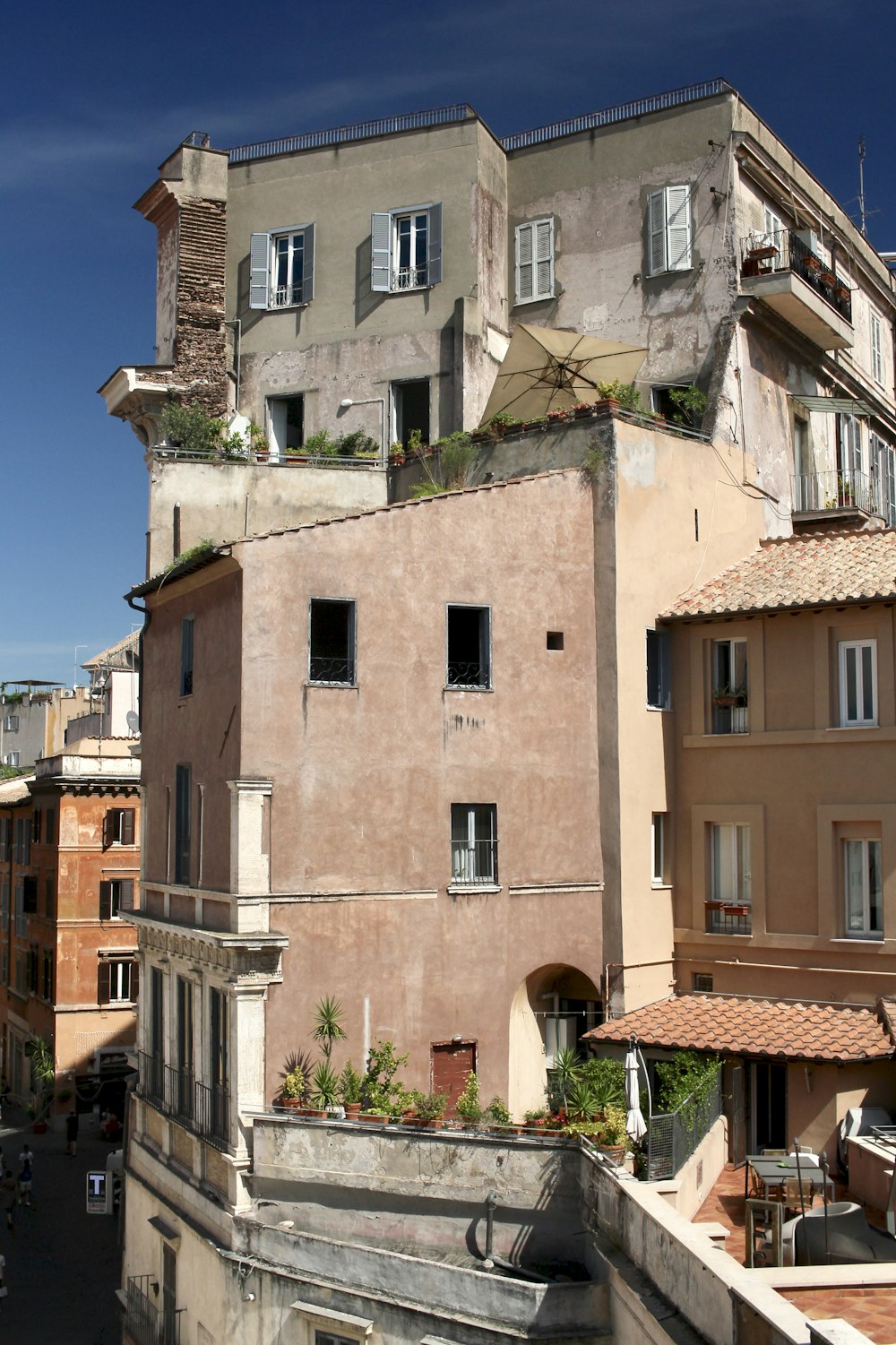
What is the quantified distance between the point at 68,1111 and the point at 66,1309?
17.4 metres

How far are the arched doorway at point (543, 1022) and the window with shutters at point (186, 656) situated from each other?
8.65m

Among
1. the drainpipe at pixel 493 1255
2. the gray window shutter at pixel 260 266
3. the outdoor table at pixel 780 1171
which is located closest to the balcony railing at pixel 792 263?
the gray window shutter at pixel 260 266

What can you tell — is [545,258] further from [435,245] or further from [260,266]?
[260,266]

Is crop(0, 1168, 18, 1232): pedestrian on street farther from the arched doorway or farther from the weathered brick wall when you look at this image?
the weathered brick wall

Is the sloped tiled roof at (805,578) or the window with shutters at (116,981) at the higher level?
the sloped tiled roof at (805,578)

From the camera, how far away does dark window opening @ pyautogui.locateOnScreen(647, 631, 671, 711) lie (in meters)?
28.8

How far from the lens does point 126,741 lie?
178 feet

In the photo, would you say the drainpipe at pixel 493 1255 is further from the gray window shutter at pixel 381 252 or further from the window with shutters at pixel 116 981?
the window with shutters at pixel 116 981

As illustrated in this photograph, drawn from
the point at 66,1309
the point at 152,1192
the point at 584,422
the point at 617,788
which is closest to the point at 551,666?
the point at 617,788

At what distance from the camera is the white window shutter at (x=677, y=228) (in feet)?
109

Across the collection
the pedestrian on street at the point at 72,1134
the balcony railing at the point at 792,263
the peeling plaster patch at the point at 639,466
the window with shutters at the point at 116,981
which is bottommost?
the pedestrian on street at the point at 72,1134

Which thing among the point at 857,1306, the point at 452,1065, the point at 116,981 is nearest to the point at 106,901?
the point at 116,981

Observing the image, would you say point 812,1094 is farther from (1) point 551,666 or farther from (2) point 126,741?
(2) point 126,741

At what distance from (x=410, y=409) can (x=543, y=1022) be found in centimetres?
1629
